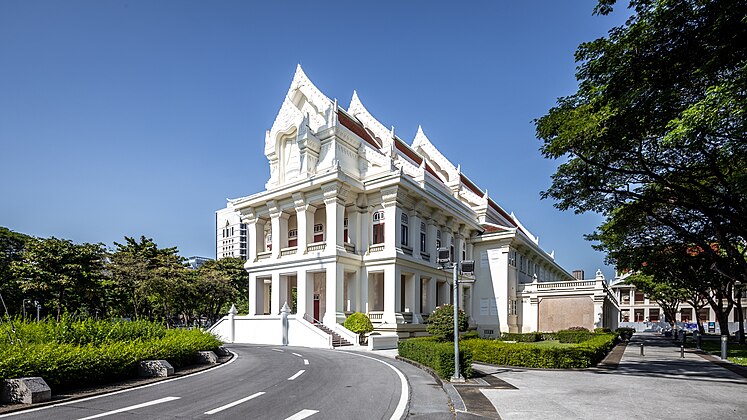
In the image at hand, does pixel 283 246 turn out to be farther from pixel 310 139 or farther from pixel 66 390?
pixel 66 390

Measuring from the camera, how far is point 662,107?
39.2ft

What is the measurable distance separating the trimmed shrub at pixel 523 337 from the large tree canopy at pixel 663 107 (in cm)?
1977

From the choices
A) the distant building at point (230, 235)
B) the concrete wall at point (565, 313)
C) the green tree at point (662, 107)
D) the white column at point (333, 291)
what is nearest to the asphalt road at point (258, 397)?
the green tree at point (662, 107)

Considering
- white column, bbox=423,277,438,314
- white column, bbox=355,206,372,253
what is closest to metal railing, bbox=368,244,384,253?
white column, bbox=355,206,372,253

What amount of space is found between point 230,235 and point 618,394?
562 feet

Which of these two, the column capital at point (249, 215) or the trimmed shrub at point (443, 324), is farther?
the column capital at point (249, 215)

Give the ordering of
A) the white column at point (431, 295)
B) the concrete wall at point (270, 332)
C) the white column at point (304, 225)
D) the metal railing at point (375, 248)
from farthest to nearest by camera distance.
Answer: the white column at point (431, 295) < the white column at point (304, 225) < the metal railing at point (375, 248) < the concrete wall at point (270, 332)

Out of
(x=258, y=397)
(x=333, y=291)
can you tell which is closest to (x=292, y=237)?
(x=333, y=291)

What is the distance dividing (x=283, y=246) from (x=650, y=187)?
24482 millimetres

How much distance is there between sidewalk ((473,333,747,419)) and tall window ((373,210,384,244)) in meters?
16.3

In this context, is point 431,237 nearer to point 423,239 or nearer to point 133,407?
point 423,239

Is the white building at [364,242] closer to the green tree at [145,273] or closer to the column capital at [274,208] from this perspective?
the column capital at [274,208]

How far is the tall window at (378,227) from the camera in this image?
106 ft

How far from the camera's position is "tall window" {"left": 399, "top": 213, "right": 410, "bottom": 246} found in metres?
32.2
